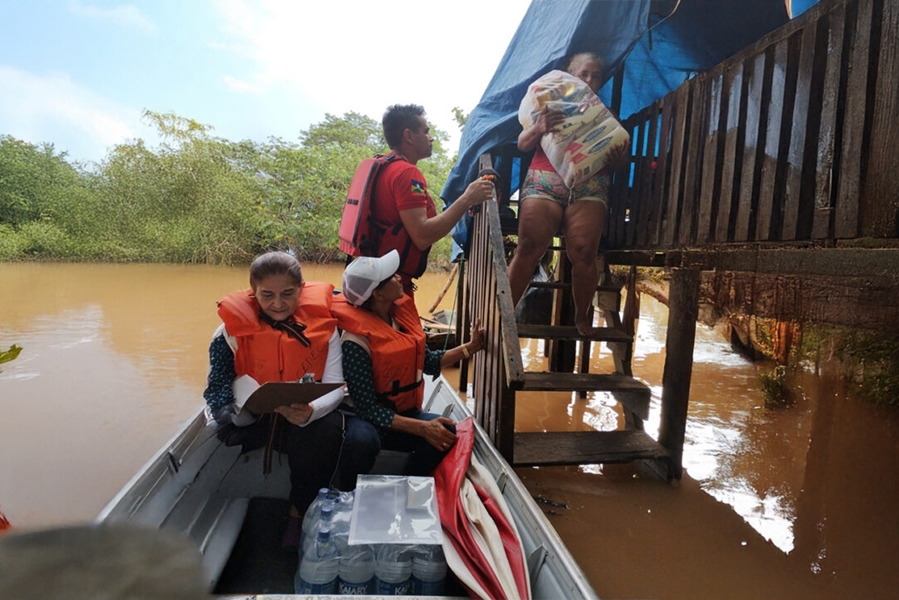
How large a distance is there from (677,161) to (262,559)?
123 inches

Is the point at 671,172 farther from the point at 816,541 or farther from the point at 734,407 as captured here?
the point at 734,407

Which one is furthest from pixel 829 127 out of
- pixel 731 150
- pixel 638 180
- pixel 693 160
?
pixel 638 180

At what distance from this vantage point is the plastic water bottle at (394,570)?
1532mm

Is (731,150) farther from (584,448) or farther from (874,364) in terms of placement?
(874,364)

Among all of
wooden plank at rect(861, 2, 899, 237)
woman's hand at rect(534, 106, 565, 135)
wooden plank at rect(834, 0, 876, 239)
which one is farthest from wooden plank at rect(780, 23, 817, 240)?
woman's hand at rect(534, 106, 565, 135)

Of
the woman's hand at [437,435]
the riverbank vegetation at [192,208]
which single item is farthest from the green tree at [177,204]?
the woman's hand at [437,435]

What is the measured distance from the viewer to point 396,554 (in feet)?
5.05

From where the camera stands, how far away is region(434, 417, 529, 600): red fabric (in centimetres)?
142

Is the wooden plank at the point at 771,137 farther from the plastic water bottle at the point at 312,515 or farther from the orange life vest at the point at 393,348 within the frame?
the plastic water bottle at the point at 312,515

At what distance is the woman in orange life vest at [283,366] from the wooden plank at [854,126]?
2132 millimetres

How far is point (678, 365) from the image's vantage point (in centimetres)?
303

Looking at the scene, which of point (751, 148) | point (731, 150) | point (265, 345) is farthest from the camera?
point (731, 150)

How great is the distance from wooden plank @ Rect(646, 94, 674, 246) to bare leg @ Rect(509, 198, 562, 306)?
658mm

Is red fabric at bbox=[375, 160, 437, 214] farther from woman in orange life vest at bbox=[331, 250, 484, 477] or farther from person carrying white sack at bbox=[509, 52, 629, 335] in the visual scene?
person carrying white sack at bbox=[509, 52, 629, 335]
